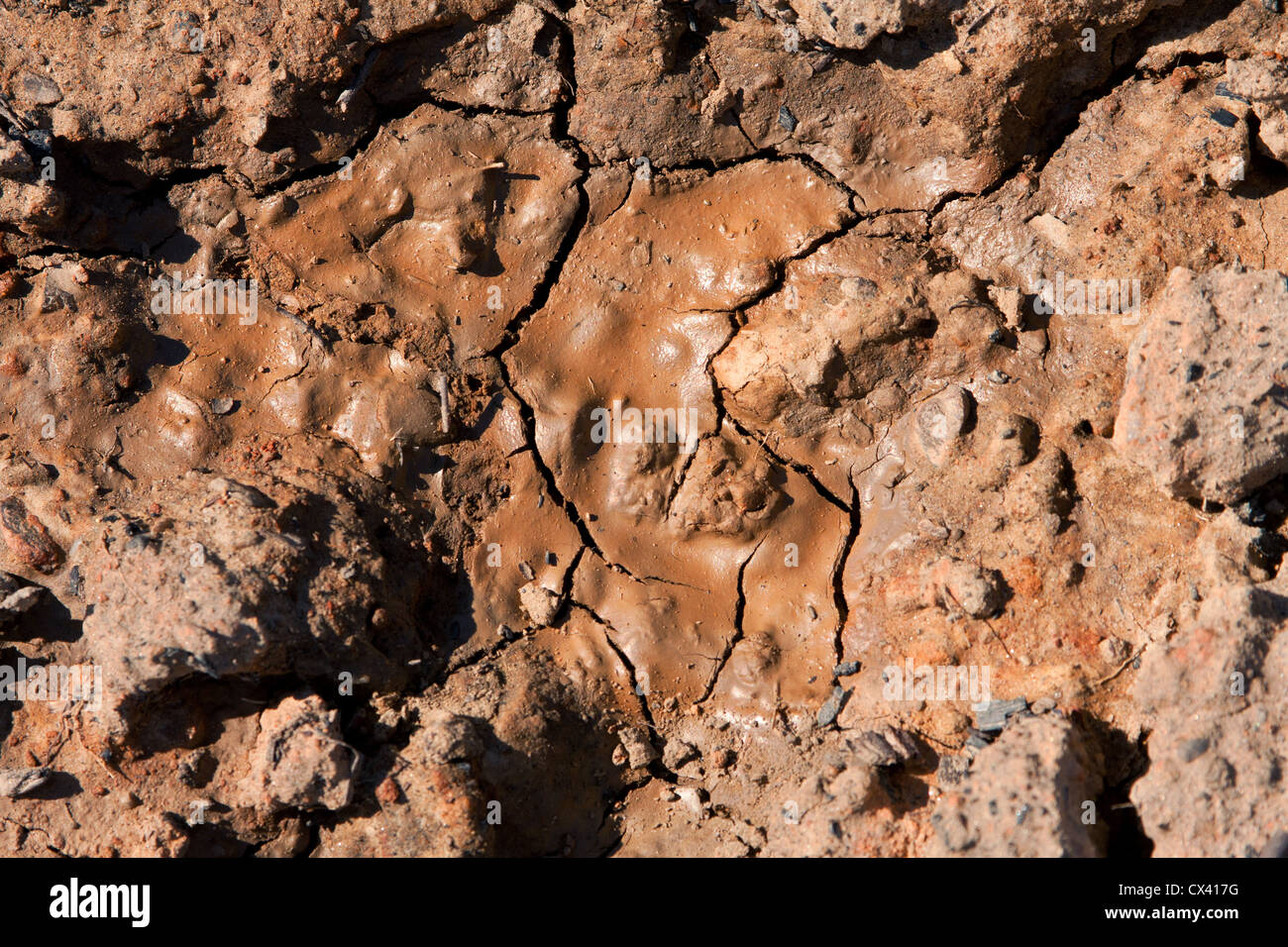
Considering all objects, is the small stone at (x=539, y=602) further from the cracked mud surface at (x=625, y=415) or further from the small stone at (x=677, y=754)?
the small stone at (x=677, y=754)

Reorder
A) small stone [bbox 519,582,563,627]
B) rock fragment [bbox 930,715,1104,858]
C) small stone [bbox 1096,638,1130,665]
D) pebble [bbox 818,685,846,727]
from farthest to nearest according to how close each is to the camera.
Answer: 1. small stone [bbox 519,582,563,627]
2. pebble [bbox 818,685,846,727]
3. small stone [bbox 1096,638,1130,665]
4. rock fragment [bbox 930,715,1104,858]

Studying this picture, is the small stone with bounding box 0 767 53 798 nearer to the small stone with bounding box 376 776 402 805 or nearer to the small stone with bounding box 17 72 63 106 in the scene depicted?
the small stone with bounding box 376 776 402 805

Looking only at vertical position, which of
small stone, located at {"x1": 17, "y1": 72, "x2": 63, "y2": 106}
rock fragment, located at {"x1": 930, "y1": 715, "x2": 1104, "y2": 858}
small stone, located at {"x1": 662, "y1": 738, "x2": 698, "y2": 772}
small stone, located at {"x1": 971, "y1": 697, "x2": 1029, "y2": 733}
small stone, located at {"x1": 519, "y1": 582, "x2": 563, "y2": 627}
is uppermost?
small stone, located at {"x1": 17, "y1": 72, "x2": 63, "y2": 106}

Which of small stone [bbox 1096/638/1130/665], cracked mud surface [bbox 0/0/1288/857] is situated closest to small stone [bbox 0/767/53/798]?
cracked mud surface [bbox 0/0/1288/857]

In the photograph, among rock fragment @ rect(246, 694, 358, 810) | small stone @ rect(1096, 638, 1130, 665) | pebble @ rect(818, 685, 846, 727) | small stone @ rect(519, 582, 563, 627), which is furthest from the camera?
small stone @ rect(519, 582, 563, 627)

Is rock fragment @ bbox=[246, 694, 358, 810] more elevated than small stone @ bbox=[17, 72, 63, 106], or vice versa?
small stone @ bbox=[17, 72, 63, 106]

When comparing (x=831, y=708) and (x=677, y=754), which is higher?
(x=831, y=708)

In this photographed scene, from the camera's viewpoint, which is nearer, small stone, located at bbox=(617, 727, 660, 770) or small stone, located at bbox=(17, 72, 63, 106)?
small stone, located at bbox=(617, 727, 660, 770)

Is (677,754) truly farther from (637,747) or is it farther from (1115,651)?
(1115,651)

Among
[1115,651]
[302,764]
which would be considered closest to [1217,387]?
[1115,651]
